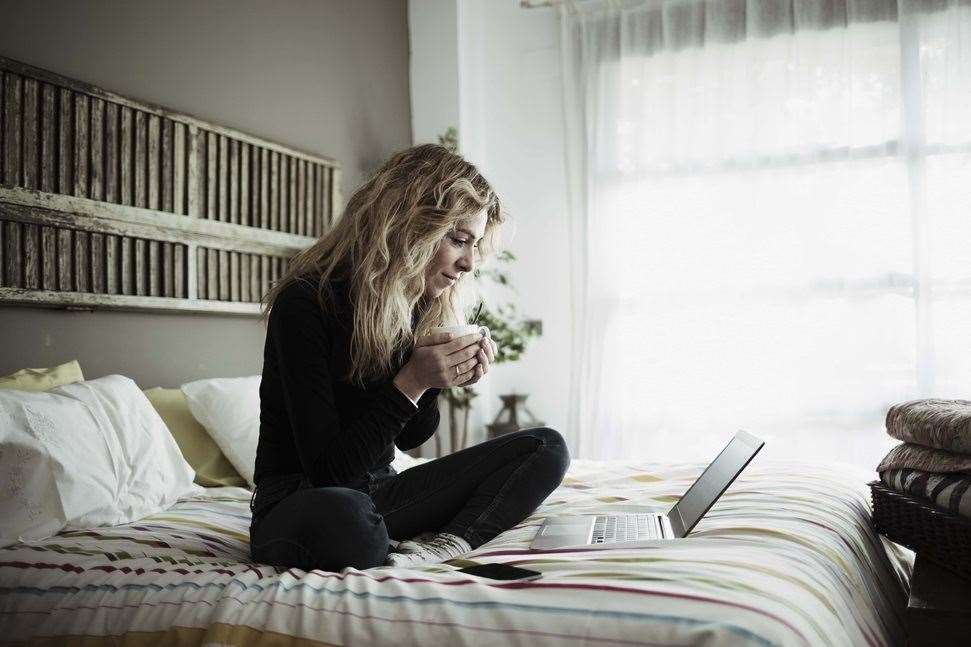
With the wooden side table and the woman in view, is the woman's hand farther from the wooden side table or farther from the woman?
the wooden side table

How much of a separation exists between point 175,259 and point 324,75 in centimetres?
131

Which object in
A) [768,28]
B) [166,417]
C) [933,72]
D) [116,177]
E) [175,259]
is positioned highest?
[768,28]

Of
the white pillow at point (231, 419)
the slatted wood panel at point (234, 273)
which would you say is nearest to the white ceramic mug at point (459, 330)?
the white pillow at point (231, 419)

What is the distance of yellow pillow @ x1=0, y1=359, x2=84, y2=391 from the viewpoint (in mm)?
1921

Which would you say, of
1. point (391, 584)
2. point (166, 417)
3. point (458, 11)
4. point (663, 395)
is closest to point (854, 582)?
point (391, 584)

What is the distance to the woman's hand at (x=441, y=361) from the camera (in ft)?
4.89

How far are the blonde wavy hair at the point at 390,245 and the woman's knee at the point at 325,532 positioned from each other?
301 millimetres

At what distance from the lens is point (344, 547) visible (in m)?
1.27

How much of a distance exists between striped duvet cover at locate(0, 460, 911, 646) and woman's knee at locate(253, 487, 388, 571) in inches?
1.5

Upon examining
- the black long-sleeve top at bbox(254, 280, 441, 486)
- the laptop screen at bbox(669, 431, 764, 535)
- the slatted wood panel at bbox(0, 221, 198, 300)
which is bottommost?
the laptop screen at bbox(669, 431, 764, 535)

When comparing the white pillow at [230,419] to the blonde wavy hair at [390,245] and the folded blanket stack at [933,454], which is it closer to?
the blonde wavy hair at [390,245]

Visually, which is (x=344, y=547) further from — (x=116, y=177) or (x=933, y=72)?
(x=933, y=72)

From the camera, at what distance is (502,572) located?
1147 millimetres

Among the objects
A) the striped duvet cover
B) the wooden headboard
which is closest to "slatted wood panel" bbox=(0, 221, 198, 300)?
the wooden headboard
